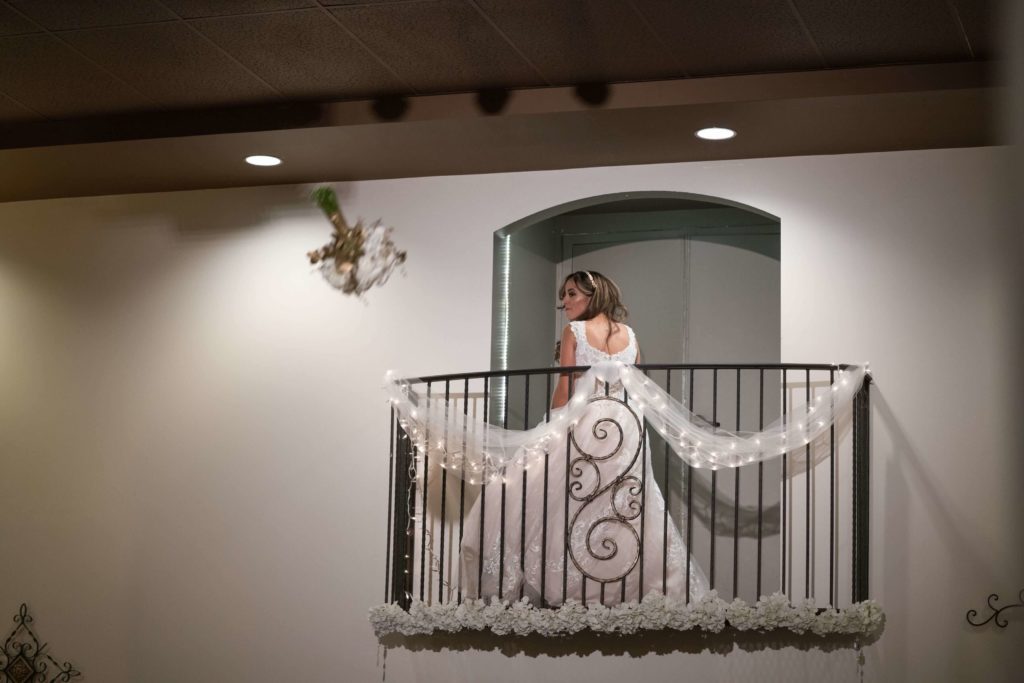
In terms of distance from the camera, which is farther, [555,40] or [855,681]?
[855,681]

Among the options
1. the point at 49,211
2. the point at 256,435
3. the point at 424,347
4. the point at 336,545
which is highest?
the point at 49,211

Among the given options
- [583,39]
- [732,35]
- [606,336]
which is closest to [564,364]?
[606,336]

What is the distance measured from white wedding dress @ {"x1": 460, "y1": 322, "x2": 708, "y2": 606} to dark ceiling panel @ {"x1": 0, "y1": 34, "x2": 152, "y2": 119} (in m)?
2.61

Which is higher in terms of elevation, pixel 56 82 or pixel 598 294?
pixel 56 82

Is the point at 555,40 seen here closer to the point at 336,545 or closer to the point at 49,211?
the point at 336,545

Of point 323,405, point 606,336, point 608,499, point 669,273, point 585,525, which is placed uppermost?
point 669,273

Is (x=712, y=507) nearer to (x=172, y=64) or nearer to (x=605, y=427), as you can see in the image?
(x=605, y=427)

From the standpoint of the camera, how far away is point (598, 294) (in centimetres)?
616

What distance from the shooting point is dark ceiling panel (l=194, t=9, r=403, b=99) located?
461 cm

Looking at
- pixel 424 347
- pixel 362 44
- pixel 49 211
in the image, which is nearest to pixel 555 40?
pixel 362 44

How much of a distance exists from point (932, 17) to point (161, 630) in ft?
16.2

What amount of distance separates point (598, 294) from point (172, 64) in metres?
2.46

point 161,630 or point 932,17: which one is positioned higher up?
point 932,17

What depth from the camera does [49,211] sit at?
6953 millimetres
